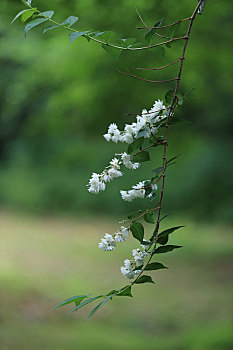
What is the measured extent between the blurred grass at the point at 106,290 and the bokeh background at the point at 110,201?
2 cm

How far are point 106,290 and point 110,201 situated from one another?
3.62 m

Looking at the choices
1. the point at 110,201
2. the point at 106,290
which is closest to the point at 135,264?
the point at 106,290

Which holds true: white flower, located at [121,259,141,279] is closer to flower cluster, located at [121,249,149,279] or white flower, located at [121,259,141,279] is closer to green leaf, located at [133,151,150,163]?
flower cluster, located at [121,249,149,279]

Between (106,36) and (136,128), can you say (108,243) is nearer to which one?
(136,128)

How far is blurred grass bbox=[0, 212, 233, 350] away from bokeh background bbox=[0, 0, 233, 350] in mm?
16

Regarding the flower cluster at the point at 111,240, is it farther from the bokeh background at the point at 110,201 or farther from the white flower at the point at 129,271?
the bokeh background at the point at 110,201

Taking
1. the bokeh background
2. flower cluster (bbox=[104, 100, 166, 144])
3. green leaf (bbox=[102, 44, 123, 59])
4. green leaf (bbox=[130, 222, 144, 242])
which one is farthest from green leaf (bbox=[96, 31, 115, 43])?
the bokeh background

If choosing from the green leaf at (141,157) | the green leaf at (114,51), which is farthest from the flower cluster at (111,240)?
the green leaf at (114,51)

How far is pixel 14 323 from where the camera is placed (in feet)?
15.8

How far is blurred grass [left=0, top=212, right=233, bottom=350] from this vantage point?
446 centimetres

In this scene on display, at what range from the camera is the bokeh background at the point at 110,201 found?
3.95 meters

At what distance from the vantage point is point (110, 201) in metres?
9.40

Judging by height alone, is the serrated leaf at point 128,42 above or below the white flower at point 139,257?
above

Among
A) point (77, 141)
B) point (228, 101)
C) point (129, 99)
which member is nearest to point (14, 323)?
point (129, 99)
